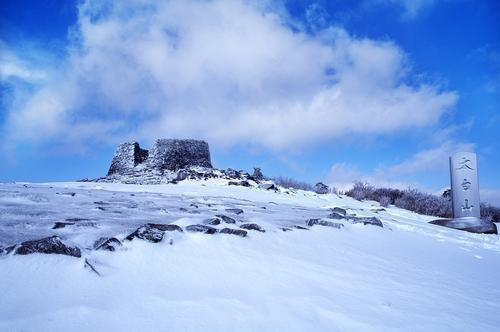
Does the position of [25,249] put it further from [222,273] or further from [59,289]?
[222,273]

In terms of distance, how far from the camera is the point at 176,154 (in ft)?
58.1

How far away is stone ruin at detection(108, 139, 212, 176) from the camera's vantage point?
17406 millimetres

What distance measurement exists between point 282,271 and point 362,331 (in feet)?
2.77

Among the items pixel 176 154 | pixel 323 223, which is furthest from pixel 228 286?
pixel 176 154

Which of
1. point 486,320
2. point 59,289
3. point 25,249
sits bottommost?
point 486,320

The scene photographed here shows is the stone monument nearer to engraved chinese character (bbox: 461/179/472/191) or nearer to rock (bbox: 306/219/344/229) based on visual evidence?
engraved chinese character (bbox: 461/179/472/191)

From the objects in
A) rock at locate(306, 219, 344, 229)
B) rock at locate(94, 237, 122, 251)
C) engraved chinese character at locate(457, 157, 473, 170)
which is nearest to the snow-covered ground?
rock at locate(94, 237, 122, 251)

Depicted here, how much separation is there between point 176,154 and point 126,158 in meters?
2.85

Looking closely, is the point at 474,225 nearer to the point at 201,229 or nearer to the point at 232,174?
the point at 232,174

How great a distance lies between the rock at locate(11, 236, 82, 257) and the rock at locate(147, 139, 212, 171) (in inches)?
603

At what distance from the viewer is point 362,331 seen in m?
1.64

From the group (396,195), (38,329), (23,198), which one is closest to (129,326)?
(38,329)

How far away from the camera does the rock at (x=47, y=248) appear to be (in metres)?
2.01

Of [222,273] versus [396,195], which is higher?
[396,195]
